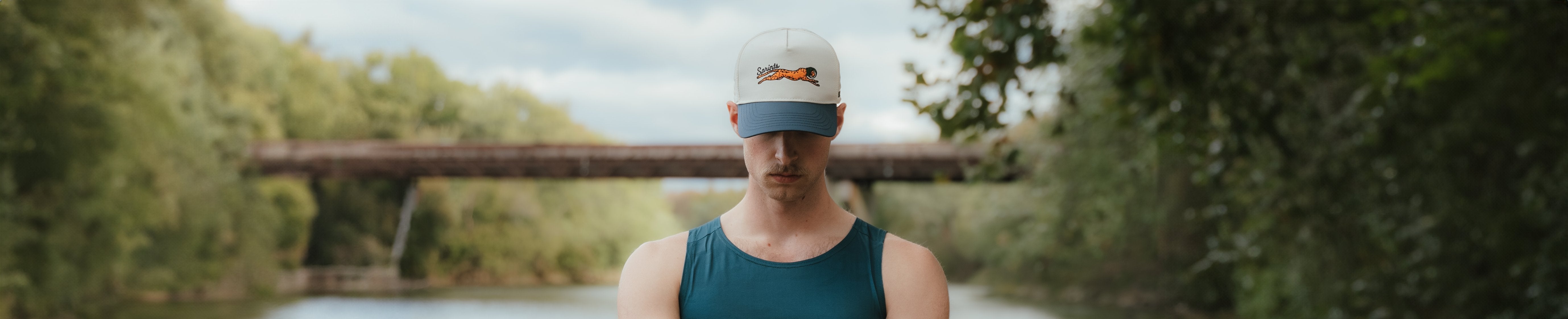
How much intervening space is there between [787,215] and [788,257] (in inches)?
2.1

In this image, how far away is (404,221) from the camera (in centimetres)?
4812

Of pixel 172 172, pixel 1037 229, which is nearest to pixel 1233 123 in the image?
pixel 1037 229

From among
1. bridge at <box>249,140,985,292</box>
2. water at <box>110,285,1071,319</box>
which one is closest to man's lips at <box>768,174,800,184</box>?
water at <box>110,285,1071,319</box>

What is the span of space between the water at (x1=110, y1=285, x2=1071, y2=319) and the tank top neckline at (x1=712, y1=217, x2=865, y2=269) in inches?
915

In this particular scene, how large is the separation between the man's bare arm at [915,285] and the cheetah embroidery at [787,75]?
24 cm

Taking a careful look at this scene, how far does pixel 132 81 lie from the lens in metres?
21.9

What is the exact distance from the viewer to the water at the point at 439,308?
26.0 m

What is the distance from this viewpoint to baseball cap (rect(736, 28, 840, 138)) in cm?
→ 142

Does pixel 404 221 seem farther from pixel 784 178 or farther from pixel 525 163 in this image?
pixel 784 178

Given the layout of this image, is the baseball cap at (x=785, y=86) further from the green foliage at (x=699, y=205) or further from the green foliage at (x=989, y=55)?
the green foliage at (x=699, y=205)

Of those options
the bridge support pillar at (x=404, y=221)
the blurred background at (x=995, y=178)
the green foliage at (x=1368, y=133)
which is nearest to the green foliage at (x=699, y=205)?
the blurred background at (x=995, y=178)

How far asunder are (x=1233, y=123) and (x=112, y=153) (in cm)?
2050

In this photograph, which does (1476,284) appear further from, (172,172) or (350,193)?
(350,193)

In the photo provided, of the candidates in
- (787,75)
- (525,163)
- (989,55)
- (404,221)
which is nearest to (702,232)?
(787,75)
